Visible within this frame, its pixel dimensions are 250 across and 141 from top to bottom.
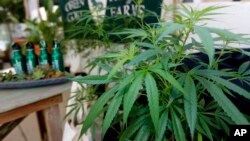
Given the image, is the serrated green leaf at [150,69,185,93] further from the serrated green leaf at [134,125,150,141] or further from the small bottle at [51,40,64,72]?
the small bottle at [51,40,64,72]

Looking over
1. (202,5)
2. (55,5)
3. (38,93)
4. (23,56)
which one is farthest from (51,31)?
(202,5)

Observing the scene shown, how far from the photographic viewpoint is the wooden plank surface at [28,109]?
48.5 inches

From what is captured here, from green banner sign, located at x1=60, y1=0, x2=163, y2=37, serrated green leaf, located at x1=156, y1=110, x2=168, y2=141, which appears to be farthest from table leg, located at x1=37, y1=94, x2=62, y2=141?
serrated green leaf, located at x1=156, y1=110, x2=168, y2=141

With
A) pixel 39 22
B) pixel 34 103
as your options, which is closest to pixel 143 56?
pixel 34 103

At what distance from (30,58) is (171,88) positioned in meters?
1.14

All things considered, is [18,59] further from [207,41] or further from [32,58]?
[207,41]

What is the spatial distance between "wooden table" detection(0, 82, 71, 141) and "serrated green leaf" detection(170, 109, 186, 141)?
0.82m

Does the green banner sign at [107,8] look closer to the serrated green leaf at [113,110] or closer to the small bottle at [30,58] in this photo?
the small bottle at [30,58]

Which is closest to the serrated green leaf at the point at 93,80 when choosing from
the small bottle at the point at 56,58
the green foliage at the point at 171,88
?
the green foliage at the point at 171,88

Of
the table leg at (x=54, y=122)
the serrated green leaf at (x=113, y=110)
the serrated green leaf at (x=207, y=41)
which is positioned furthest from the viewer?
the table leg at (x=54, y=122)

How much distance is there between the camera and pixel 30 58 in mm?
1616

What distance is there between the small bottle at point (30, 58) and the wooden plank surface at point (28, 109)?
29 cm

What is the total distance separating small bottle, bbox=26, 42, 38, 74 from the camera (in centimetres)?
161

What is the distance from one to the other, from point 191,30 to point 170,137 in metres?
0.32
